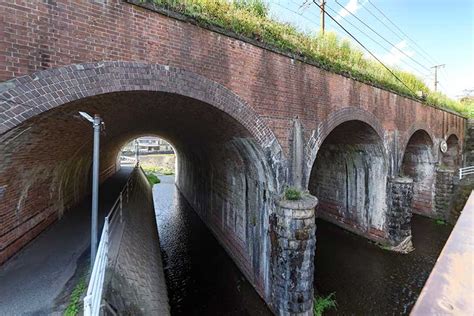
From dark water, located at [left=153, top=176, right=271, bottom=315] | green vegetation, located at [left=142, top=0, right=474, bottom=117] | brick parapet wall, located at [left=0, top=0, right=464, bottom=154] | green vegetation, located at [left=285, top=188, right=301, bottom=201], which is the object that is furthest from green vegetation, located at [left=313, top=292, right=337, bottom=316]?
green vegetation, located at [left=142, top=0, right=474, bottom=117]

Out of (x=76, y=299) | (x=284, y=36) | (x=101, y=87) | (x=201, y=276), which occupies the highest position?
(x=284, y=36)

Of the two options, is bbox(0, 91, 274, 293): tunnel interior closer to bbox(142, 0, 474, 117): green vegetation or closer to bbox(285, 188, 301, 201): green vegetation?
bbox(285, 188, 301, 201): green vegetation

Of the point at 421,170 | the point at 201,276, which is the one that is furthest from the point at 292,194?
the point at 421,170

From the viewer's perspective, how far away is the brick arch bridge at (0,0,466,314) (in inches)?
171

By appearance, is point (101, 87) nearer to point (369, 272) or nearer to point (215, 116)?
point (215, 116)

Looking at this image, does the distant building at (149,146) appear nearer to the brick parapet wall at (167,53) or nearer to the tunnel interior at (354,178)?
the tunnel interior at (354,178)

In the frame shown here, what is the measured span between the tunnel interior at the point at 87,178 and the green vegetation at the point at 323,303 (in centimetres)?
160

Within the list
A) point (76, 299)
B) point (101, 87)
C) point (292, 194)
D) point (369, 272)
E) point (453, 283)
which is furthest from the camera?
point (369, 272)

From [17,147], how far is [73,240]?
3.46 m

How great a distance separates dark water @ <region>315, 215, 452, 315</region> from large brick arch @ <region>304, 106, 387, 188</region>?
13.1 feet

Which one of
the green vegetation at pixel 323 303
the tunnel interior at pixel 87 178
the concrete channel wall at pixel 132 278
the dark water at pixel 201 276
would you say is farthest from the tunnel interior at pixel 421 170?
the concrete channel wall at pixel 132 278

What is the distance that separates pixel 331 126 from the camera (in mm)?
9055

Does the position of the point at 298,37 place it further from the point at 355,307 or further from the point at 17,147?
the point at 355,307

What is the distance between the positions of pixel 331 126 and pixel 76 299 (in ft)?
27.2
